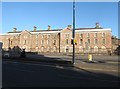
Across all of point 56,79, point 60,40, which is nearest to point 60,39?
point 60,40

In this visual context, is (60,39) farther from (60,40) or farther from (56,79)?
(56,79)

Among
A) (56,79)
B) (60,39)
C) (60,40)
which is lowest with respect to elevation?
(56,79)

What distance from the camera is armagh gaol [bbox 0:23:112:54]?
105688 mm

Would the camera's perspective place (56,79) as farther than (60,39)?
No

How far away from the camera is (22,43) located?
420 feet

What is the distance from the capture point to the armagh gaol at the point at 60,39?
105688 millimetres

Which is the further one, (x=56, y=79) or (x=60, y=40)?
(x=60, y=40)

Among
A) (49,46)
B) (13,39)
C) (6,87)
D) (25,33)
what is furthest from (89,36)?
(6,87)

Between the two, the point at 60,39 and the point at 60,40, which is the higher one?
the point at 60,39

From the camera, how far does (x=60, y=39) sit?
115625 millimetres

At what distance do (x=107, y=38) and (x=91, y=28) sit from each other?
10.4 meters

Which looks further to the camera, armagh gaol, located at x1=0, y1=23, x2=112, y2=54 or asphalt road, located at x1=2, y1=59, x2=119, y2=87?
armagh gaol, located at x1=0, y1=23, x2=112, y2=54

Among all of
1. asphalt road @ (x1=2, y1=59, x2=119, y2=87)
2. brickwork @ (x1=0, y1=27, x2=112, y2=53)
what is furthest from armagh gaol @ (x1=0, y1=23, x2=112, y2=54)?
asphalt road @ (x1=2, y1=59, x2=119, y2=87)

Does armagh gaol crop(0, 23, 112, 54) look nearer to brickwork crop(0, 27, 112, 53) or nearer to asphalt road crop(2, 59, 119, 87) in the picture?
brickwork crop(0, 27, 112, 53)
